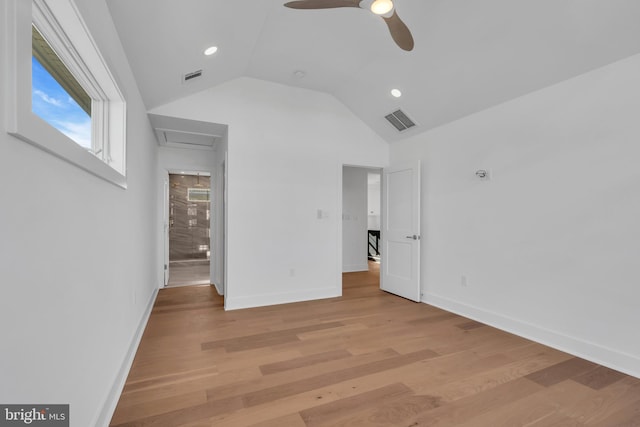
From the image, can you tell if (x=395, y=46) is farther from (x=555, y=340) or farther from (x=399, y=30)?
(x=555, y=340)

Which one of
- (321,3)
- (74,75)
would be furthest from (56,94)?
(321,3)

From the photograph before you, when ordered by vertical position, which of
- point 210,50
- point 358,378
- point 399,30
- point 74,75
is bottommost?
point 358,378

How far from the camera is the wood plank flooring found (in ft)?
6.01

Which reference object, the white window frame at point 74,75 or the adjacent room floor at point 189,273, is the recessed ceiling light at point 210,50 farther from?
the adjacent room floor at point 189,273

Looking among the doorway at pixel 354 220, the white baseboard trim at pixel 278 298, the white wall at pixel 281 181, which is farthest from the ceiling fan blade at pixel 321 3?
the doorway at pixel 354 220

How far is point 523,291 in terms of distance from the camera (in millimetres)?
3107

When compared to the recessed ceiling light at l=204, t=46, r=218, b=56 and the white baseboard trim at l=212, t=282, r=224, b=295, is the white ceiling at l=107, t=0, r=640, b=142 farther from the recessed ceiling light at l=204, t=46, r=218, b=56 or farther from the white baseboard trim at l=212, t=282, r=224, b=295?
the white baseboard trim at l=212, t=282, r=224, b=295

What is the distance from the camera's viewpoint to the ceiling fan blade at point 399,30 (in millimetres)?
2068

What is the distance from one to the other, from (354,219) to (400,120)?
118 inches

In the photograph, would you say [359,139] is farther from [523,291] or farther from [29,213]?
[29,213]

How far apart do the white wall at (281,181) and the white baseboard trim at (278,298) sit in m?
0.01

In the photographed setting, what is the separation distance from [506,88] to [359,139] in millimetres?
2123

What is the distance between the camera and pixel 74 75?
1.67 metres

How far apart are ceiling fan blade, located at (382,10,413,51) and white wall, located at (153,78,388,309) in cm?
227
